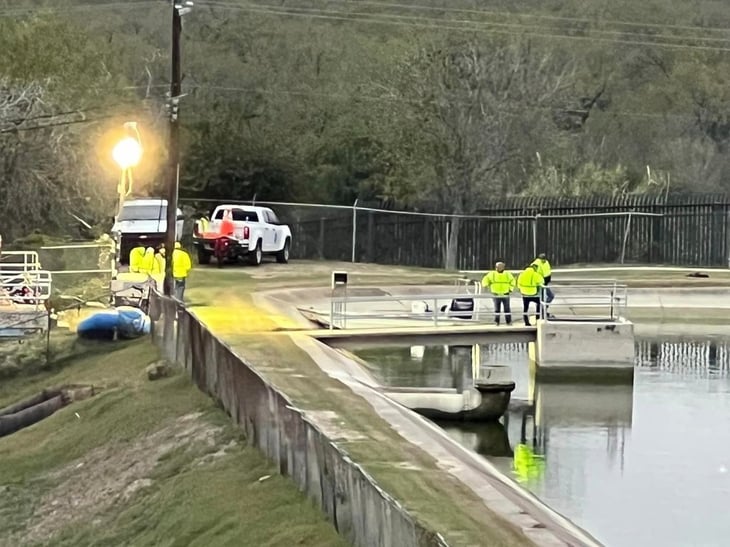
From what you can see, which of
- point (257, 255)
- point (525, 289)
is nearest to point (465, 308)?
point (525, 289)

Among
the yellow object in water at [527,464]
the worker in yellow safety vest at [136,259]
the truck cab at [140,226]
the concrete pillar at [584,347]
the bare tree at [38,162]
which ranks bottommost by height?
the yellow object in water at [527,464]

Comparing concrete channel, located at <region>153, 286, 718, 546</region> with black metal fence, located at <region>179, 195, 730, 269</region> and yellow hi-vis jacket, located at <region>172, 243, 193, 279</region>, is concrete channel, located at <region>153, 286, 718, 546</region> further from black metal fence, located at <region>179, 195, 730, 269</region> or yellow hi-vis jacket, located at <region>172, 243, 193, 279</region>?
black metal fence, located at <region>179, 195, 730, 269</region>

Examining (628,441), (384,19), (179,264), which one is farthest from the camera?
(384,19)

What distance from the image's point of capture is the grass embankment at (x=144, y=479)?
15344 millimetres

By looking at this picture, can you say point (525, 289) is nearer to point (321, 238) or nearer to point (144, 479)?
point (144, 479)

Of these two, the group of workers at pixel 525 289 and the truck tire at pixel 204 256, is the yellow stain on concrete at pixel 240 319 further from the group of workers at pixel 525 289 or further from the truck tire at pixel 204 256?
the truck tire at pixel 204 256

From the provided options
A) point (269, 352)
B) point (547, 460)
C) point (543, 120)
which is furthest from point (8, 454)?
point (543, 120)

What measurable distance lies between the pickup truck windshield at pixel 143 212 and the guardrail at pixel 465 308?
848 cm

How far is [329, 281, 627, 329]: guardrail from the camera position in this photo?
3222cm

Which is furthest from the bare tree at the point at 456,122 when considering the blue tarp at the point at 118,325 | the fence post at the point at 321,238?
the blue tarp at the point at 118,325

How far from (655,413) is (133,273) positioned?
14.5 meters

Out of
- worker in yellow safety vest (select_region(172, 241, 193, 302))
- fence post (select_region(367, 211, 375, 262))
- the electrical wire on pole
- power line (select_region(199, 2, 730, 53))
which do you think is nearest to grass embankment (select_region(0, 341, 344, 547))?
the electrical wire on pole

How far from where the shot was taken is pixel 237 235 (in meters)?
44.0

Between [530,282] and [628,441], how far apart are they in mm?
9038
